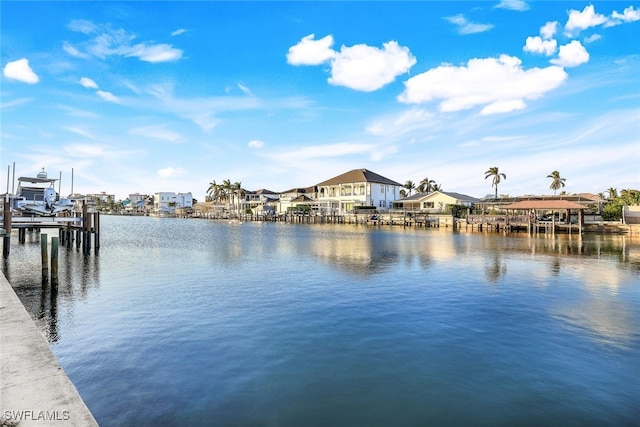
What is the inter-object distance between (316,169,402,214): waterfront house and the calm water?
63.2 meters

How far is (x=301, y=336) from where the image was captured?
10.9 metres

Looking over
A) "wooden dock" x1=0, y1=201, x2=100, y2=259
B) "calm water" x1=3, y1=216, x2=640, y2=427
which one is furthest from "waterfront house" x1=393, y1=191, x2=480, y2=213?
"wooden dock" x1=0, y1=201, x2=100, y2=259

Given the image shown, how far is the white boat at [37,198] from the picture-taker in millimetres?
31678

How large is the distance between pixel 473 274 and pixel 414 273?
3.35 metres

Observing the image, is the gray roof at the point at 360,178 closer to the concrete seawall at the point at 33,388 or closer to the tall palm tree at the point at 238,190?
the tall palm tree at the point at 238,190

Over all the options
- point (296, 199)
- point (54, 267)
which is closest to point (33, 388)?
point (54, 267)

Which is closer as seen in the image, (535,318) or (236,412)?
(236,412)

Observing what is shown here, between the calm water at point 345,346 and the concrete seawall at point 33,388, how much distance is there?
3.87ft

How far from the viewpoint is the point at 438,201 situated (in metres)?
76.6

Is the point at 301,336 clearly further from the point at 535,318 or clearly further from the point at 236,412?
the point at 535,318

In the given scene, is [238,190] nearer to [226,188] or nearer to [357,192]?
[226,188]

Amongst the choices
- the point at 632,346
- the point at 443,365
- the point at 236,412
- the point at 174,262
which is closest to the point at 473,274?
the point at 632,346

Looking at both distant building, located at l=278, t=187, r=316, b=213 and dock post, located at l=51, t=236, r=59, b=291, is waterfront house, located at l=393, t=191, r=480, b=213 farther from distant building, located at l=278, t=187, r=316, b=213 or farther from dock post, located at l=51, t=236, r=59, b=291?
dock post, located at l=51, t=236, r=59, b=291

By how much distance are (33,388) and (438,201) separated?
252 ft
